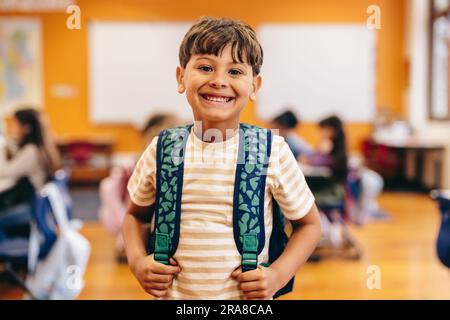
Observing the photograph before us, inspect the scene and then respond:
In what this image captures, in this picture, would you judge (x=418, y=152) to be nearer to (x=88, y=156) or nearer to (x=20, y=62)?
(x=88, y=156)

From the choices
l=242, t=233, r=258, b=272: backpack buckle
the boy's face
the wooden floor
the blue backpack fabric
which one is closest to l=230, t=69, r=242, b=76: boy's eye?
the boy's face

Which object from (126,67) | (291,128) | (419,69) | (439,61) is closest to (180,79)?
(291,128)

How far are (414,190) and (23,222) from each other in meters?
5.09

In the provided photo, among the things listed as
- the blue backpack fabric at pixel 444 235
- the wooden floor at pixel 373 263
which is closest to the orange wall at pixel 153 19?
the wooden floor at pixel 373 263

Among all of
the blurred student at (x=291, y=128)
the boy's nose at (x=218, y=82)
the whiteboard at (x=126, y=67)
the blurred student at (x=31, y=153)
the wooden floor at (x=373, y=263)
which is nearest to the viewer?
the boy's nose at (x=218, y=82)

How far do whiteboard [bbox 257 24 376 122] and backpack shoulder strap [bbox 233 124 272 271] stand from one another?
19.9 feet

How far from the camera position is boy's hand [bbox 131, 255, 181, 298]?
2.82 feet

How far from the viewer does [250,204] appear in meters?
0.85

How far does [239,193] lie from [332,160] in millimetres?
2959

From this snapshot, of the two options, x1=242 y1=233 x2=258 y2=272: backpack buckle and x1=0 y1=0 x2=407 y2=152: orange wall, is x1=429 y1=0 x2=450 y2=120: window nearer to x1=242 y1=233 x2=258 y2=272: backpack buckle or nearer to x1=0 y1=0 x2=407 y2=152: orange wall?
x1=0 y1=0 x2=407 y2=152: orange wall

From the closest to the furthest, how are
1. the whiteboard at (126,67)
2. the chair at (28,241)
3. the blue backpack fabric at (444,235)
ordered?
the blue backpack fabric at (444,235)
the chair at (28,241)
the whiteboard at (126,67)

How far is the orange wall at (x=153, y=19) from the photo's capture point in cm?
699

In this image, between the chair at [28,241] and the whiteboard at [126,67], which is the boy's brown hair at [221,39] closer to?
the chair at [28,241]

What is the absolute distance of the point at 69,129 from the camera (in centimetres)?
715
